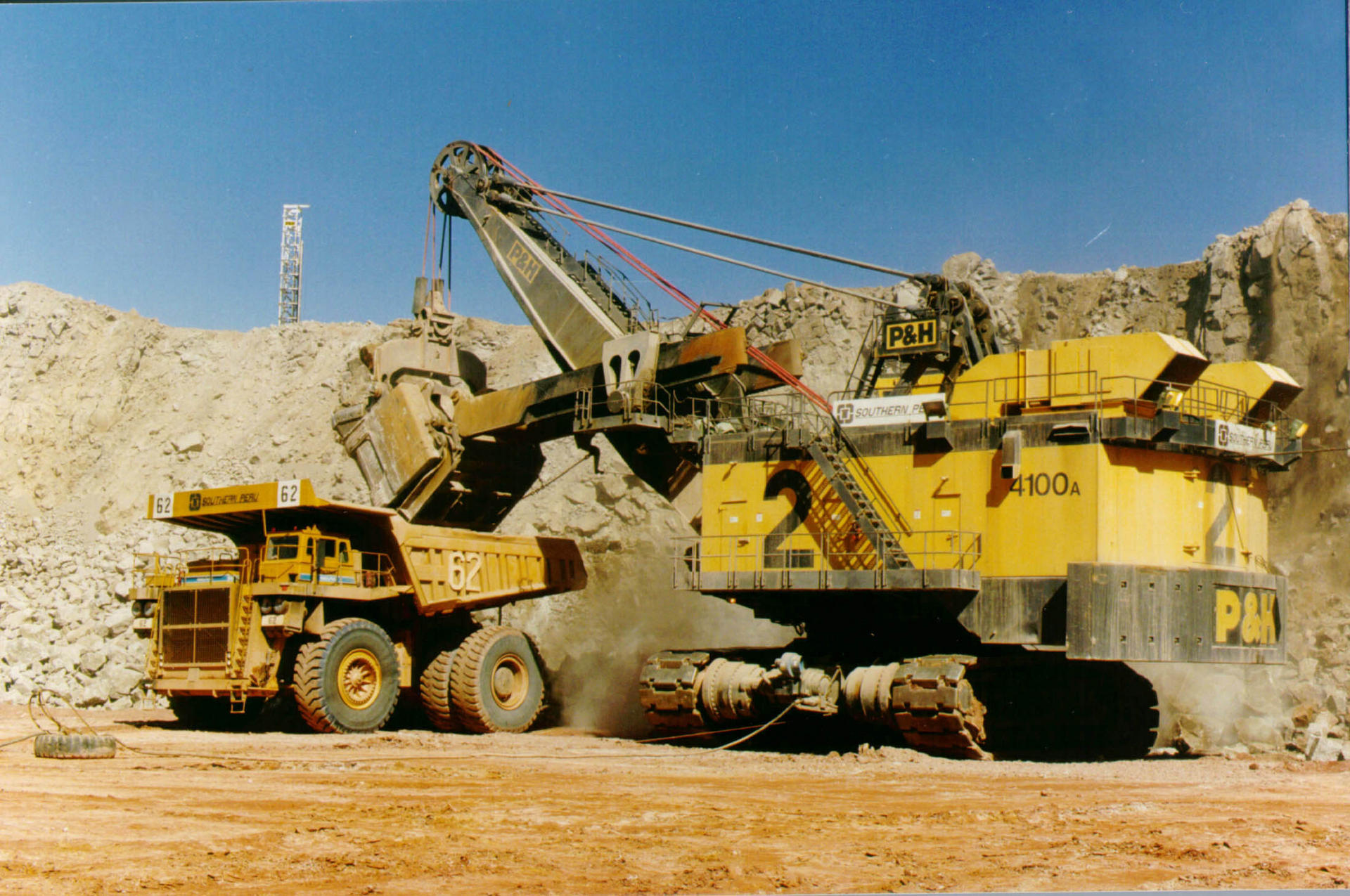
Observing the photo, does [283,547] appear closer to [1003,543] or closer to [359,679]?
[359,679]

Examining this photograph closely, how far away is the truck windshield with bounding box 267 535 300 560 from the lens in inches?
715

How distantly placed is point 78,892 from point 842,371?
29.6 meters

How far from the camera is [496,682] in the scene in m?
20.1

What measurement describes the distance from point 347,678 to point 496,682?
2673mm

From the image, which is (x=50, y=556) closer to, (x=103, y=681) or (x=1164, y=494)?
(x=103, y=681)

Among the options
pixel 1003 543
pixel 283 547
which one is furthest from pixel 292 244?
pixel 1003 543

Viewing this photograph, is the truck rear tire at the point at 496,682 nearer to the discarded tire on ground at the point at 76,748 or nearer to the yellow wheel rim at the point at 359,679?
the yellow wheel rim at the point at 359,679

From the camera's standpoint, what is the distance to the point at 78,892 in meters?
9.05

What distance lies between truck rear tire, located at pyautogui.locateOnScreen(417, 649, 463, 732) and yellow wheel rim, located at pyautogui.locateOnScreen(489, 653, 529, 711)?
2.14 feet

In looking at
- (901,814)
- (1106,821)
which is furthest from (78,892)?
(1106,821)

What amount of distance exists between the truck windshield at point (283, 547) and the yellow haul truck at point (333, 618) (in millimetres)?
24

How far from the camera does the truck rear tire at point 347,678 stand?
57.4 ft

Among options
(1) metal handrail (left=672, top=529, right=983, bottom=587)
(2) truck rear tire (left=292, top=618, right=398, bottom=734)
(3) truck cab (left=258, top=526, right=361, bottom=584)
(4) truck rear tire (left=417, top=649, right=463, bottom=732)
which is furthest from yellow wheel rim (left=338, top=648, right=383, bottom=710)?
(1) metal handrail (left=672, top=529, right=983, bottom=587)

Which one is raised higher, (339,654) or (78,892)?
(339,654)
